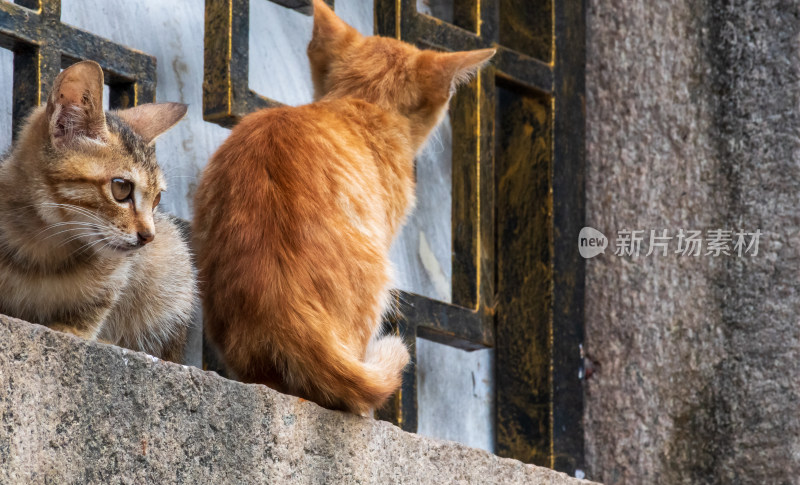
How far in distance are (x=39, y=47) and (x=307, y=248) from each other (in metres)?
0.64

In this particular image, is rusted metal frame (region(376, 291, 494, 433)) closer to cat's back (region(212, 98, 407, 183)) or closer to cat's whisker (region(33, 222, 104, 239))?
cat's back (region(212, 98, 407, 183))

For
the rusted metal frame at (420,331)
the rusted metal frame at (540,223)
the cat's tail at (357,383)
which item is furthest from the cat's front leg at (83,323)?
the rusted metal frame at (540,223)

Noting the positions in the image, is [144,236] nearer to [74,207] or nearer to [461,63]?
[74,207]

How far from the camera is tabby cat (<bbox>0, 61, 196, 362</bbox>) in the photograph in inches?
72.3

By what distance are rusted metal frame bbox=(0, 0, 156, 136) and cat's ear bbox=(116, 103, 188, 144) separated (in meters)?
0.19

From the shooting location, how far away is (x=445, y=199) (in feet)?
11.4

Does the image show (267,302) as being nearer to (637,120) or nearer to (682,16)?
(637,120)

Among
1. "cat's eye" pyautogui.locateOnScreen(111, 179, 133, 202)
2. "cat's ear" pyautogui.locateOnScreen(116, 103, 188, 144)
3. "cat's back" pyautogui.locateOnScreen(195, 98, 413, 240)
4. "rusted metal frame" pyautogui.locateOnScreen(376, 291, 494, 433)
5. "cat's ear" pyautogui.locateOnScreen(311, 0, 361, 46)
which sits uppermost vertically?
"cat's ear" pyautogui.locateOnScreen(116, 103, 188, 144)

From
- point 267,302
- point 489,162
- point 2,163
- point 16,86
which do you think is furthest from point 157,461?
point 489,162

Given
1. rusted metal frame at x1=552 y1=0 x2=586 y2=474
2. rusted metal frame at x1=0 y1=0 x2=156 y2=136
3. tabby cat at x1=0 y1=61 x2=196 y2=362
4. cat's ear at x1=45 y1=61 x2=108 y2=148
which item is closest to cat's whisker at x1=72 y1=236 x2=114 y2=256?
tabby cat at x1=0 y1=61 x2=196 y2=362

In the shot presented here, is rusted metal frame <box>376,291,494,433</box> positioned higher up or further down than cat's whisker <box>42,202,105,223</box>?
further down

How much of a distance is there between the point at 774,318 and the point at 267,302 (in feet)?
5.02

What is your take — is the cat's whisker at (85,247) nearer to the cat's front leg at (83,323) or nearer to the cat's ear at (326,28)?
the cat's front leg at (83,323)

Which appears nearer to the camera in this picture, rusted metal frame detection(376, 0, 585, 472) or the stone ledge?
the stone ledge
